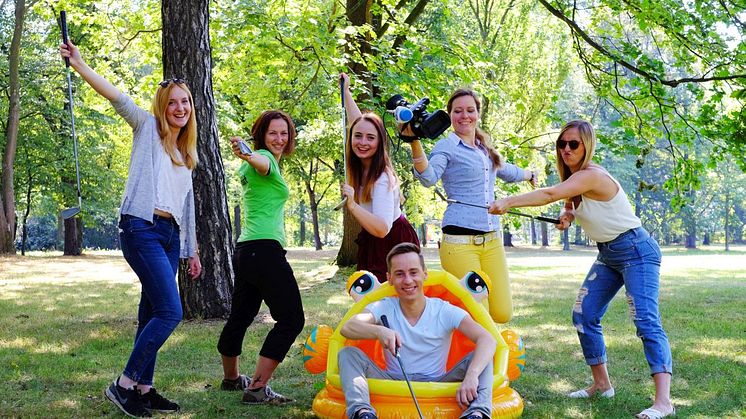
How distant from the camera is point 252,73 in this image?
41.7 feet

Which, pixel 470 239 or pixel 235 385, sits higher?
pixel 470 239

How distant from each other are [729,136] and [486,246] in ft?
14.5

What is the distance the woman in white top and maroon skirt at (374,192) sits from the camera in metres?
3.87

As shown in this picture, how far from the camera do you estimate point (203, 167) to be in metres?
6.99

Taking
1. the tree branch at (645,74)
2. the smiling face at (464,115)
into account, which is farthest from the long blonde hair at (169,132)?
→ the tree branch at (645,74)

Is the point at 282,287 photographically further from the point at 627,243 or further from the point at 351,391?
the point at 627,243

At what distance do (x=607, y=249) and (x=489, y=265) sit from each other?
657 mm

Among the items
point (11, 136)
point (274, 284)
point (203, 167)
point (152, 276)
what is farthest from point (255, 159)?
point (11, 136)

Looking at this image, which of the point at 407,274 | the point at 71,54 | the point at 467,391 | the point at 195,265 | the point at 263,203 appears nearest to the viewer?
the point at 467,391

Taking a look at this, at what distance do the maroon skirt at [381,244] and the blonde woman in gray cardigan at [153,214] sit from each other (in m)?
0.99

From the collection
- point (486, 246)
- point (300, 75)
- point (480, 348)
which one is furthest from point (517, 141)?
point (480, 348)

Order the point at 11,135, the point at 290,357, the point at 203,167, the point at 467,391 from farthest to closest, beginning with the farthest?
the point at 11,135, the point at 203,167, the point at 290,357, the point at 467,391

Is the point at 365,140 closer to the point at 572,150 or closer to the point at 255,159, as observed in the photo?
the point at 255,159

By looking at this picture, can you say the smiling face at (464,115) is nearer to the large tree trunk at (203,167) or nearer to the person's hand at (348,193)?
the person's hand at (348,193)
